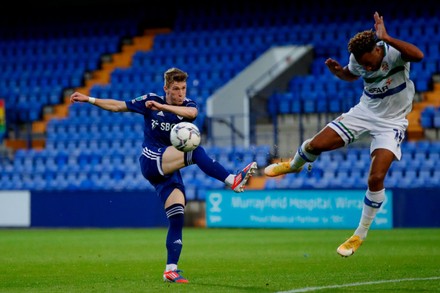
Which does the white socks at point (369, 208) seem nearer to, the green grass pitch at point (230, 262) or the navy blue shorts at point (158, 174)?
the green grass pitch at point (230, 262)

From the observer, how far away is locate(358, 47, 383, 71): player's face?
362 inches

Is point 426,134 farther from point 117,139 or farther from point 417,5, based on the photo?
point 117,139

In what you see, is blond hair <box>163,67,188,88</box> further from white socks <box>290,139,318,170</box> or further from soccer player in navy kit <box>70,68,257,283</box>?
white socks <box>290,139,318,170</box>

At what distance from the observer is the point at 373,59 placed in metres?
9.21

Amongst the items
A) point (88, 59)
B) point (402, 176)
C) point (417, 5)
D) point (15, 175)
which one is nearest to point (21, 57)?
point (88, 59)

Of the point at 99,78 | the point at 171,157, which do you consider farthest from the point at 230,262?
the point at 99,78

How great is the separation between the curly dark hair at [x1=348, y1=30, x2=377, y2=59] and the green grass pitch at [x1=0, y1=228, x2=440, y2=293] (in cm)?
226

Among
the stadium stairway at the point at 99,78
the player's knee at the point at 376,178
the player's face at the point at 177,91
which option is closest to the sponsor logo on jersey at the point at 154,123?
the player's face at the point at 177,91

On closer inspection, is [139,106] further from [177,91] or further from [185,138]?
[185,138]

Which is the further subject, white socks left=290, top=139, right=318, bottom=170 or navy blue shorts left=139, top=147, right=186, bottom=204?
white socks left=290, top=139, right=318, bottom=170

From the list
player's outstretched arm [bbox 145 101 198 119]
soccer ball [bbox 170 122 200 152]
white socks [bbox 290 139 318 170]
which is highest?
player's outstretched arm [bbox 145 101 198 119]

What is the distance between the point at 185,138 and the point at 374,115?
1956mm

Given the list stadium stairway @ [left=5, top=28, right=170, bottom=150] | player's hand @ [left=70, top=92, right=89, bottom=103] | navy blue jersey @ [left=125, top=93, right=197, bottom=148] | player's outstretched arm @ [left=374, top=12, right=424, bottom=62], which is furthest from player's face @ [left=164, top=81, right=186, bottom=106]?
stadium stairway @ [left=5, top=28, right=170, bottom=150]

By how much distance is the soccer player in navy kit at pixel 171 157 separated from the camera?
9445mm
